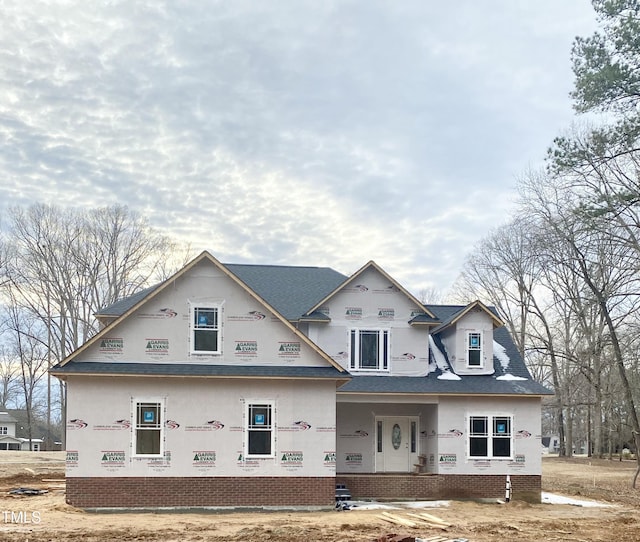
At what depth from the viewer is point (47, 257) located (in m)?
51.3

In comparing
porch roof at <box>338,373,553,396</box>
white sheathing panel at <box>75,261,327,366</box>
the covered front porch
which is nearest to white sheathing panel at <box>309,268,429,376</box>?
porch roof at <box>338,373,553,396</box>

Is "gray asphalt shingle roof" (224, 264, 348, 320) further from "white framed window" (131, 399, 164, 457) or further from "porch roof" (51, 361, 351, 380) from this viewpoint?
"white framed window" (131, 399, 164, 457)

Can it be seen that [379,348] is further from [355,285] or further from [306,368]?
[306,368]

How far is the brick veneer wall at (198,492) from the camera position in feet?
64.9

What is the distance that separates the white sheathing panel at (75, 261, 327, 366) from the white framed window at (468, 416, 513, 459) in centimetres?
592

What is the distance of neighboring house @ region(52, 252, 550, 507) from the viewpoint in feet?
65.7

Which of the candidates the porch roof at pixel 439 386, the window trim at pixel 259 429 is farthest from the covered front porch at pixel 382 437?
the window trim at pixel 259 429

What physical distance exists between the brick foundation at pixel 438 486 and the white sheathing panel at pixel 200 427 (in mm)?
2702

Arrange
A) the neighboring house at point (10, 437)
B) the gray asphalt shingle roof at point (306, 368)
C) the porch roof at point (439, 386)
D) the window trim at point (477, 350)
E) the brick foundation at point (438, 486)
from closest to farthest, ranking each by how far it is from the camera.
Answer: the gray asphalt shingle roof at point (306, 368), the brick foundation at point (438, 486), the porch roof at point (439, 386), the window trim at point (477, 350), the neighboring house at point (10, 437)

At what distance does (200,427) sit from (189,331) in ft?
8.58

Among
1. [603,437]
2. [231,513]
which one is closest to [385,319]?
[231,513]

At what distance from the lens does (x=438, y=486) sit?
23.3 meters

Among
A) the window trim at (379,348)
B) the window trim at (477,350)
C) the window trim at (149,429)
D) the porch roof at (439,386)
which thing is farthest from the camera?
the window trim at (477,350)

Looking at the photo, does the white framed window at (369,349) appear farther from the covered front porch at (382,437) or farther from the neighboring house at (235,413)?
the covered front porch at (382,437)
